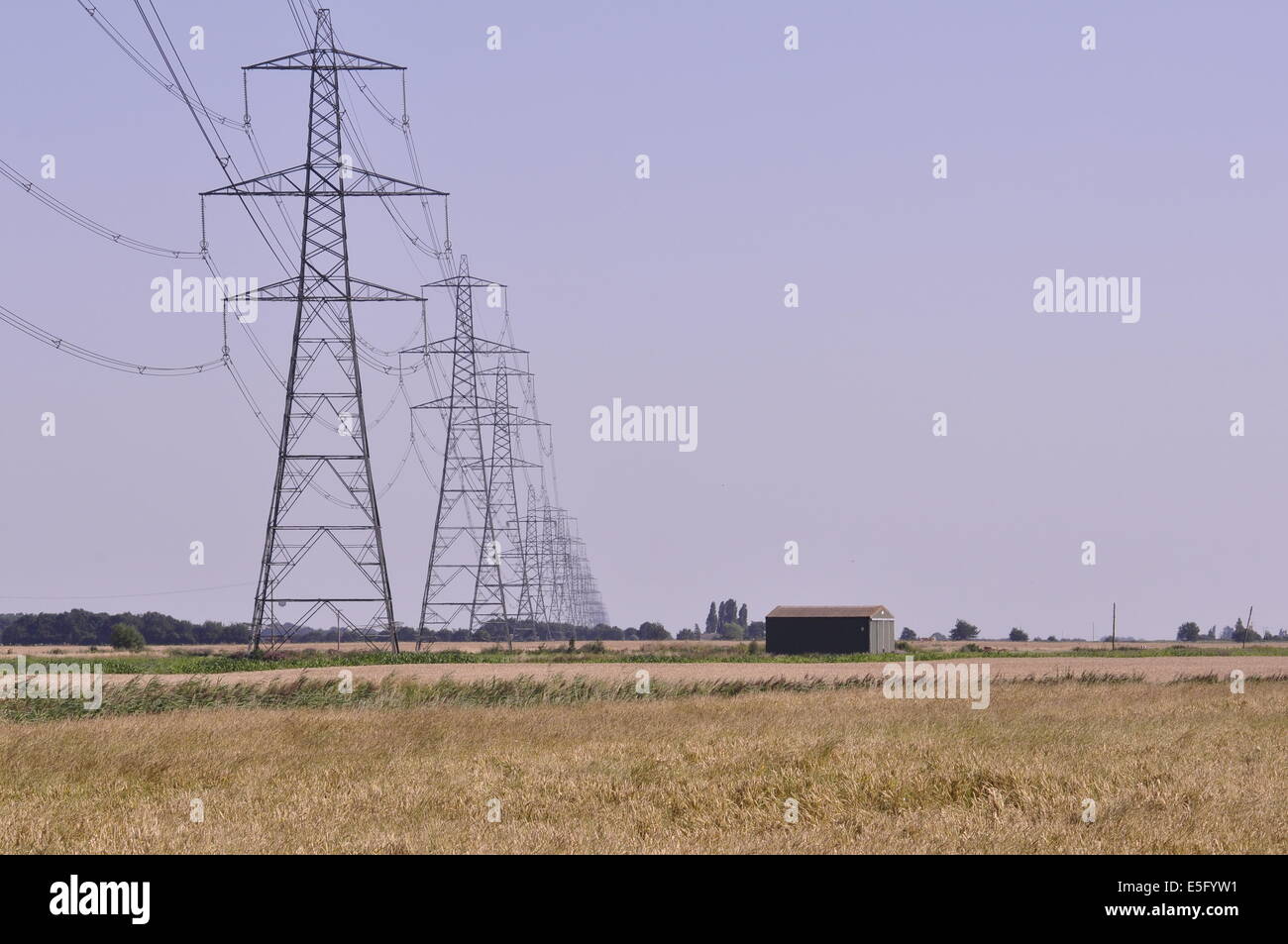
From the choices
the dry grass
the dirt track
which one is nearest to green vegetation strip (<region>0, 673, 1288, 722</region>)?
the dirt track

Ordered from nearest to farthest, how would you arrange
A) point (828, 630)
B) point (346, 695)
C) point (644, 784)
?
point (644, 784) < point (346, 695) < point (828, 630)

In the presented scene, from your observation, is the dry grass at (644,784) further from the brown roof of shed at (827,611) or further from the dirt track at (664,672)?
the brown roof of shed at (827,611)

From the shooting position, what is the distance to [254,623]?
5328cm

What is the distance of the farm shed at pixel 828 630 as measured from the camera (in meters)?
106

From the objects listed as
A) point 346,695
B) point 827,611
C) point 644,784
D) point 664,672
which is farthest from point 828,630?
point 644,784

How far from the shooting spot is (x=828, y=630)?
106500 mm

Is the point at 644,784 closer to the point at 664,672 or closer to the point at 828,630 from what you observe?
the point at 664,672

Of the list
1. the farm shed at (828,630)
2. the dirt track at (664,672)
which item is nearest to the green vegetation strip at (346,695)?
the dirt track at (664,672)

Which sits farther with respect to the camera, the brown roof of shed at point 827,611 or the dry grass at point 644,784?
the brown roof of shed at point 827,611

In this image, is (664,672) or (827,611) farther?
(827,611)

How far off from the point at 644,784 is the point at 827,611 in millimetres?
90886
